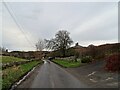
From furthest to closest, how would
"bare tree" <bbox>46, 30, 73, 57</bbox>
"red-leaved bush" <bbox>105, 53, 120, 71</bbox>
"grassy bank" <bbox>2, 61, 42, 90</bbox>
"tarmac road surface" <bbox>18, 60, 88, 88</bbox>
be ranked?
"bare tree" <bbox>46, 30, 73, 57</bbox>, "red-leaved bush" <bbox>105, 53, 120, 71</bbox>, "grassy bank" <bbox>2, 61, 42, 90</bbox>, "tarmac road surface" <bbox>18, 60, 88, 88</bbox>

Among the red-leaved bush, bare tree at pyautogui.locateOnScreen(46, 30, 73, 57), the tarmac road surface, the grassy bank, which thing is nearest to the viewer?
the tarmac road surface

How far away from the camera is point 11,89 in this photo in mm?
15703

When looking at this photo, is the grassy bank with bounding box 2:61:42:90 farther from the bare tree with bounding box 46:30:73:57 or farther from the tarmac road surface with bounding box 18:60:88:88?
the bare tree with bounding box 46:30:73:57

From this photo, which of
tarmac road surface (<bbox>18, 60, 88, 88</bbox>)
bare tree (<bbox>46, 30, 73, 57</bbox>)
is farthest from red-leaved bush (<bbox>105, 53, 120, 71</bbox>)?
bare tree (<bbox>46, 30, 73, 57</bbox>)

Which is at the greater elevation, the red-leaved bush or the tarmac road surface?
the red-leaved bush

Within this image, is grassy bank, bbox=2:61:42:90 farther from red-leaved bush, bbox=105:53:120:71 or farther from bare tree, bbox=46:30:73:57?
bare tree, bbox=46:30:73:57

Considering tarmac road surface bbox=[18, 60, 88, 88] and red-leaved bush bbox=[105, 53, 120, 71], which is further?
red-leaved bush bbox=[105, 53, 120, 71]

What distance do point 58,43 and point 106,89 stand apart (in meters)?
103

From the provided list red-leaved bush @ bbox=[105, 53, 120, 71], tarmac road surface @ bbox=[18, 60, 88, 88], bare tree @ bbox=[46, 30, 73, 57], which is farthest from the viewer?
bare tree @ bbox=[46, 30, 73, 57]

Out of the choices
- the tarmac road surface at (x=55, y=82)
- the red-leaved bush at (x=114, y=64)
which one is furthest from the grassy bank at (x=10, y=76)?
the red-leaved bush at (x=114, y=64)

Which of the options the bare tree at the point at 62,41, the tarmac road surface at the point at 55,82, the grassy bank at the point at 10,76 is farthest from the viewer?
the bare tree at the point at 62,41

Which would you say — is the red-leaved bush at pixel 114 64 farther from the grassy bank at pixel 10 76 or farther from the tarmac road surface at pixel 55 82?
the grassy bank at pixel 10 76

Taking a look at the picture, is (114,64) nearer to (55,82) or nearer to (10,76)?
(55,82)

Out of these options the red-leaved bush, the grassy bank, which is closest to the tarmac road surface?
the grassy bank
